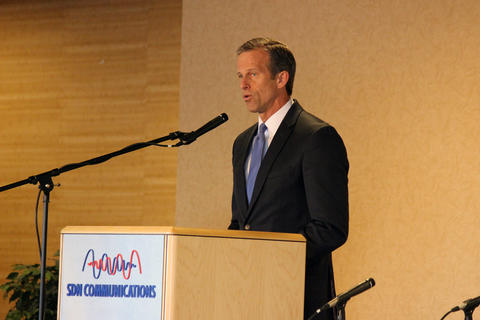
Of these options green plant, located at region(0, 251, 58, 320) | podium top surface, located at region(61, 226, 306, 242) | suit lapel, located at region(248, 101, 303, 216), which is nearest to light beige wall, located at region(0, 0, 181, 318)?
green plant, located at region(0, 251, 58, 320)

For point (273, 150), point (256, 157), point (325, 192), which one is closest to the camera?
point (325, 192)

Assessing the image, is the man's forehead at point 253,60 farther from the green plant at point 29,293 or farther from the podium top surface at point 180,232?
the green plant at point 29,293

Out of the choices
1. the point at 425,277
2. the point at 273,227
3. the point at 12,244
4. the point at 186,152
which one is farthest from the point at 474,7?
the point at 12,244

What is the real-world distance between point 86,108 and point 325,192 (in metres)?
3.55

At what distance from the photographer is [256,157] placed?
8.32ft

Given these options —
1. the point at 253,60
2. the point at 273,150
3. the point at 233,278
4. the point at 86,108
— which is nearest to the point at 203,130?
the point at 273,150

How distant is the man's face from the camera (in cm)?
254

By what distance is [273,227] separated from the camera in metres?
2.31

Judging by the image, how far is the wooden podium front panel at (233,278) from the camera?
66.4 inches

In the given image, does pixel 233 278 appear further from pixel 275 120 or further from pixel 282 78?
pixel 282 78

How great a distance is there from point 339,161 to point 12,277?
325cm

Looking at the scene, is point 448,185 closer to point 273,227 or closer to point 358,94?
point 358,94

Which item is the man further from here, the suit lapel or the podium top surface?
the podium top surface

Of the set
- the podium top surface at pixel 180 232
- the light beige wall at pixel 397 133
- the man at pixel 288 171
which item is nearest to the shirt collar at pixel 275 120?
the man at pixel 288 171
